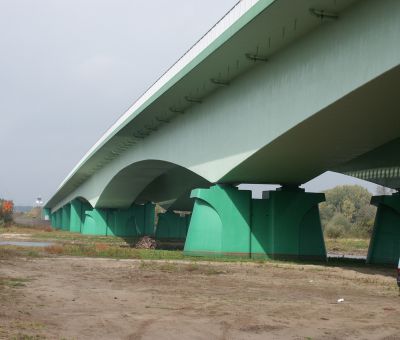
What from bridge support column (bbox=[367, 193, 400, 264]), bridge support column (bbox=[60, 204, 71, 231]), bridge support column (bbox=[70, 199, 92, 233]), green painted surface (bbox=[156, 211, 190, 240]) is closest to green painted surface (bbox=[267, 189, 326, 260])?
bridge support column (bbox=[367, 193, 400, 264])

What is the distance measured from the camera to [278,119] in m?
19.9

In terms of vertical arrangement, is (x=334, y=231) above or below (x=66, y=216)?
below

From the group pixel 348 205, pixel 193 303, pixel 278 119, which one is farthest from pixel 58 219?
pixel 193 303

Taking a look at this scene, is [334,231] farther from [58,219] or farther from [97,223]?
[58,219]

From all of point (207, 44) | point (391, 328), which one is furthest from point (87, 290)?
point (207, 44)

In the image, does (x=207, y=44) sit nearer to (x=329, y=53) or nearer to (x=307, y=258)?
(x=329, y=53)

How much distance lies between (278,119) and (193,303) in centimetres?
953

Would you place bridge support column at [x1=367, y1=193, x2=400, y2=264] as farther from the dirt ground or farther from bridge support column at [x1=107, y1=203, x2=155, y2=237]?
bridge support column at [x1=107, y1=203, x2=155, y2=237]

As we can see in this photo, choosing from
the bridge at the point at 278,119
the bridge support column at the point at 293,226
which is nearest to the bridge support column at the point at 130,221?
the bridge at the point at 278,119

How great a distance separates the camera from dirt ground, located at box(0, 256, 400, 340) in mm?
9031

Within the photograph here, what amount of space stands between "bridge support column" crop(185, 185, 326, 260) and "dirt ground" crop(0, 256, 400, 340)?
5.38 metres

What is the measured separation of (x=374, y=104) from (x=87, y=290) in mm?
9104

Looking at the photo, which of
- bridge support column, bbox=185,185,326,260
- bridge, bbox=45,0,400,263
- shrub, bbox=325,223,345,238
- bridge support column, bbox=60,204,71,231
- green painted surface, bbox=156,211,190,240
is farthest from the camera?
bridge support column, bbox=60,204,71,231

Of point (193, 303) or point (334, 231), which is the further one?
point (334, 231)
